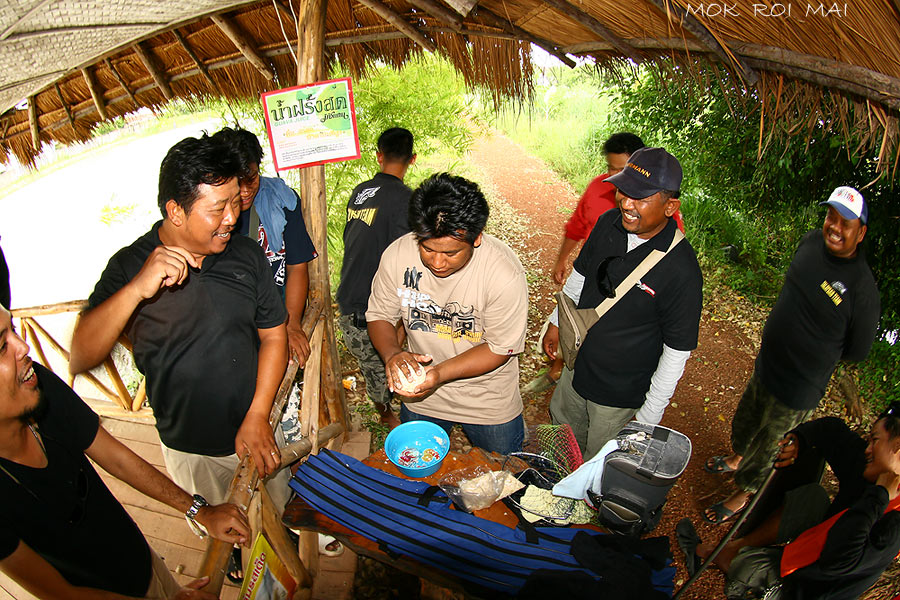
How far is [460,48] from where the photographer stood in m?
3.32

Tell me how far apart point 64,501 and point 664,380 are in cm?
252

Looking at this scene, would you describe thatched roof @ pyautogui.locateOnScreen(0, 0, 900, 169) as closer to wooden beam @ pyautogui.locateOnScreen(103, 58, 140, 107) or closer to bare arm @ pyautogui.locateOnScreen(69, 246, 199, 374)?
wooden beam @ pyautogui.locateOnScreen(103, 58, 140, 107)

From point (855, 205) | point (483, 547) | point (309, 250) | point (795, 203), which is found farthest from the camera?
point (795, 203)

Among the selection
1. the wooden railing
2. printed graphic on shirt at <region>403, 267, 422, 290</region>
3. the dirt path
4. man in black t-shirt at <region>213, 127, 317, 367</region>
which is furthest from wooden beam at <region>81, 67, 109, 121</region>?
A: the dirt path

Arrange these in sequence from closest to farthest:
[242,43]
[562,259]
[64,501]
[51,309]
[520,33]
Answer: [64,501]
[520,33]
[242,43]
[51,309]
[562,259]

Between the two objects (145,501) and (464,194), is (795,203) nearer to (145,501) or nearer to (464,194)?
(464,194)

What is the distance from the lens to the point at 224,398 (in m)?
2.14

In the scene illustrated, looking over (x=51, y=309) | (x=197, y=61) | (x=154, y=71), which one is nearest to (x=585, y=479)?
(x=197, y=61)

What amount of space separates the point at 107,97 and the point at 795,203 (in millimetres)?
7202

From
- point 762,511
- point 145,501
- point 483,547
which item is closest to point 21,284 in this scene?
point 145,501

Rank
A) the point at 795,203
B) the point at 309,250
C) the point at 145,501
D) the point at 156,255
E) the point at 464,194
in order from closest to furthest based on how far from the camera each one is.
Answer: the point at 156,255, the point at 464,194, the point at 309,250, the point at 145,501, the point at 795,203

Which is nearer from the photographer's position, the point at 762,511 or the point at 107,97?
the point at 762,511

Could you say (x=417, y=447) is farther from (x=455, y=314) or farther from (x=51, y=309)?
(x=51, y=309)

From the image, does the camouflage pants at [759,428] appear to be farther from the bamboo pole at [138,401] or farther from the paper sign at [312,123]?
the bamboo pole at [138,401]
